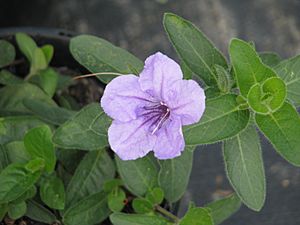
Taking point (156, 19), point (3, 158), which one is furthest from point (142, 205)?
point (156, 19)

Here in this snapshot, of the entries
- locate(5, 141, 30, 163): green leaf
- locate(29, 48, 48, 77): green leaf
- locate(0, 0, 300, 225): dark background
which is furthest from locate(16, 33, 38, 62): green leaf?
locate(0, 0, 300, 225): dark background

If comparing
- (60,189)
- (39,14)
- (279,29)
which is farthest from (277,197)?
(39,14)

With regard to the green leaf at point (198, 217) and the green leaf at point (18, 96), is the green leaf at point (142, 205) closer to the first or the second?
the green leaf at point (198, 217)

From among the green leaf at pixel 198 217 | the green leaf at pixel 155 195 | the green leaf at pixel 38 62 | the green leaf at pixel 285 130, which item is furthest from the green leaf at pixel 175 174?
the green leaf at pixel 38 62

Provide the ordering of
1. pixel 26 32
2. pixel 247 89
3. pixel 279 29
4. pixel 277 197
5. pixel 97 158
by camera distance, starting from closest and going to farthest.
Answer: pixel 247 89, pixel 97 158, pixel 26 32, pixel 277 197, pixel 279 29

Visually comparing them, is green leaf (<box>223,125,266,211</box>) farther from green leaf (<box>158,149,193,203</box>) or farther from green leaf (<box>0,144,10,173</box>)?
green leaf (<box>0,144,10,173</box>)

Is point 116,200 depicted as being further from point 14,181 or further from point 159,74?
point 159,74

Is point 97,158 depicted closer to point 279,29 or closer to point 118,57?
point 118,57
